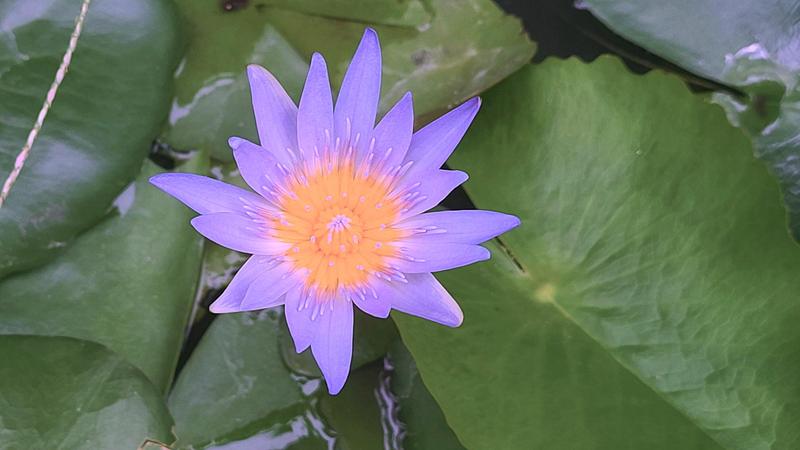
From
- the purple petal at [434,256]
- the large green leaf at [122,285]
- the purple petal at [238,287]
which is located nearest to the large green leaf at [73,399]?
the large green leaf at [122,285]

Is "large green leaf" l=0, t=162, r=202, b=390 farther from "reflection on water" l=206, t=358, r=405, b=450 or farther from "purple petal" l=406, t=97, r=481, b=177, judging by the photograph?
"purple petal" l=406, t=97, r=481, b=177

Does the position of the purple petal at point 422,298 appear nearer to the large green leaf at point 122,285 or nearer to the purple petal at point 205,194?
the purple petal at point 205,194

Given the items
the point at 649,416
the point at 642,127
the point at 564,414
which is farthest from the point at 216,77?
the point at 649,416

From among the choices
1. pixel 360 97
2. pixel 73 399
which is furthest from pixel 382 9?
pixel 73 399

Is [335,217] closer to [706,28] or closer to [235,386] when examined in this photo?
[235,386]

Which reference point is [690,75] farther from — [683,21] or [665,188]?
[665,188]
